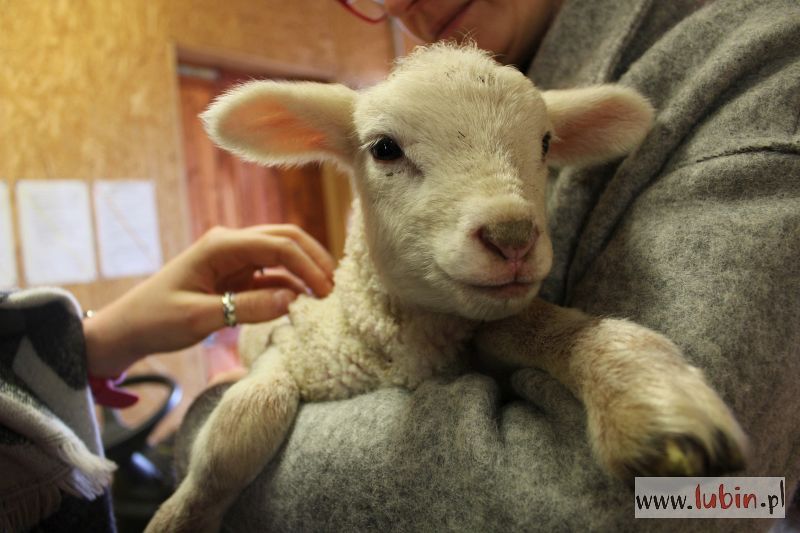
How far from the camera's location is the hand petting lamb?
1.93 ft

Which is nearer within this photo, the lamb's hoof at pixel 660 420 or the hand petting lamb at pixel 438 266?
the lamb's hoof at pixel 660 420

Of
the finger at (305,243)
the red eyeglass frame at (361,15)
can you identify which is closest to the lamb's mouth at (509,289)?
the finger at (305,243)

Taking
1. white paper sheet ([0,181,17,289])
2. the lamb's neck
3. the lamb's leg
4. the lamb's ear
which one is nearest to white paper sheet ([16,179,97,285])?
white paper sheet ([0,181,17,289])

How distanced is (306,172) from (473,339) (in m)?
2.64

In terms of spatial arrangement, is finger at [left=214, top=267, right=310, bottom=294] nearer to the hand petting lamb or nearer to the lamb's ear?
the hand petting lamb

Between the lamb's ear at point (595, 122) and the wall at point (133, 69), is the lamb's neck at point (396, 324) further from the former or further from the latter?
the wall at point (133, 69)

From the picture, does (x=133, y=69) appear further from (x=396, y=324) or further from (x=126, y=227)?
(x=396, y=324)

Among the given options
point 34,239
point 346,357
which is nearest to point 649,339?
point 346,357

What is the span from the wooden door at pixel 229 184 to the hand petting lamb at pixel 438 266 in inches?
84.6

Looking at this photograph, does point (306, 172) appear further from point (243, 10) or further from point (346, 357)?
point (346, 357)

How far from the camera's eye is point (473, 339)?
2.85 ft

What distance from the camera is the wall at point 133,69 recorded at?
2027 mm

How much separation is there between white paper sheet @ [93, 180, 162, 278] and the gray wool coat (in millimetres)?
2108

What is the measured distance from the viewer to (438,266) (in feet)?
2.37
